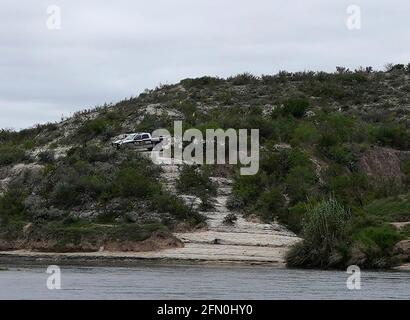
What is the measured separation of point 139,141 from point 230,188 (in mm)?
12064

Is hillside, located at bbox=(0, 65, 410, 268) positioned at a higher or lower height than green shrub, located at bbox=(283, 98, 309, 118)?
lower

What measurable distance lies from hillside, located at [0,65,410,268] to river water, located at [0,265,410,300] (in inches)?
168

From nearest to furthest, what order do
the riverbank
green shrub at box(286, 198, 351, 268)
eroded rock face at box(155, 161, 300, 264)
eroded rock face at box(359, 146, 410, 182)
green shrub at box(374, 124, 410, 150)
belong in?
green shrub at box(286, 198, 351, 268) → the riverbank → eroded rock face at box(155, 161, 300, 264) → eroded rock face at box(359, 146, 410, 182) → green shrub at box(374, 124, 410, 150)

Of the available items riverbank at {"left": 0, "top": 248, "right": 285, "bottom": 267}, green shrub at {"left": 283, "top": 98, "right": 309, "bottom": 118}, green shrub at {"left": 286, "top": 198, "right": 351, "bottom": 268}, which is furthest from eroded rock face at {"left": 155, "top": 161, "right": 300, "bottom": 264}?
green shrub at {"left": 283, "top": 98, "right": 309, "bottom": 118}

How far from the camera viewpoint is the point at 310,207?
55.6 meters

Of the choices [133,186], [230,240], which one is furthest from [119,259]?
[133,186]

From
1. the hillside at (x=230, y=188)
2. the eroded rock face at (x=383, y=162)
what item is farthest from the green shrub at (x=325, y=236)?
the eroded rock face at (x=383, y=162)

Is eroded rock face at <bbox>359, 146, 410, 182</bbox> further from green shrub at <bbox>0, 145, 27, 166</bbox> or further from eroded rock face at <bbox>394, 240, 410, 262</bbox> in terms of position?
green shrub at <bbox>0, 145, 27, 166</bbox>

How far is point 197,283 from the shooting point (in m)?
39.8

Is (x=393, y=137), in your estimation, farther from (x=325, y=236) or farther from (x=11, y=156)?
(x=11, y=156)

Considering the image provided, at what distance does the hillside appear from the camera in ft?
167

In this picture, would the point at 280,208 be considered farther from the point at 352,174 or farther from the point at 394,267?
the point at 394,267

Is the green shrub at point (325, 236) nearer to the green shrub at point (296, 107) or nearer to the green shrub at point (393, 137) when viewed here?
the green shrub at point (393, 137)

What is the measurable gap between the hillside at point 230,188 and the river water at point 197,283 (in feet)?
14.0
